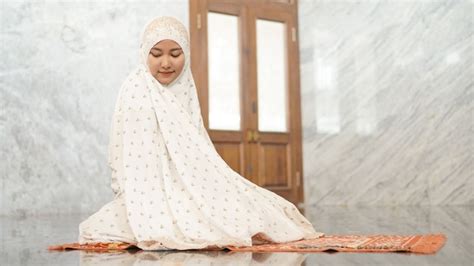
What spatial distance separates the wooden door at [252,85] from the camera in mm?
7629

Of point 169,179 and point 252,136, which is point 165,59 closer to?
point 169,179

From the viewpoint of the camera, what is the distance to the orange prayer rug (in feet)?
8.51

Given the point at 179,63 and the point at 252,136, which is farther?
the point at 252,136

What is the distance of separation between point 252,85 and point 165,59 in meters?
5.07

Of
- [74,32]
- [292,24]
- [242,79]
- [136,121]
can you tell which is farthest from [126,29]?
[136,121]

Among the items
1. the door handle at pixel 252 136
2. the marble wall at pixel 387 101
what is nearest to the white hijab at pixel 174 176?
the door handle at pixel 252 136

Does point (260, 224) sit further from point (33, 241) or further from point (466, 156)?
point (466, 156)

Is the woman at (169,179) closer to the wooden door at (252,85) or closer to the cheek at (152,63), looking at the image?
the cheek at (152,63)

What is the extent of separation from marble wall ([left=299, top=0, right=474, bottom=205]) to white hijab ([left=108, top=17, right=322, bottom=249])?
5.12 m

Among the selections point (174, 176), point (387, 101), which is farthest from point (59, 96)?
point (174, 176)

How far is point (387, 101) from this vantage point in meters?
8.02

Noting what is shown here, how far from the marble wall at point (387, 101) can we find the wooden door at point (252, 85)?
220mm

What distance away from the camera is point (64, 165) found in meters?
6.88

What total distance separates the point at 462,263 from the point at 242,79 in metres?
5.80
